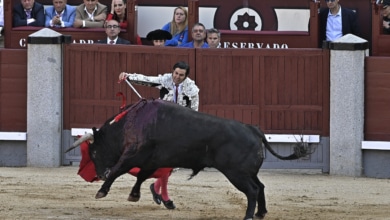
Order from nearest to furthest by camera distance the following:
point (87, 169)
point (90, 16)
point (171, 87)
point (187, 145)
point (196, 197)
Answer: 1. point (187, 145)
2. point (87, 169)
3. point (171, 87)
4. point (196, 197)
5. point (90, 16)

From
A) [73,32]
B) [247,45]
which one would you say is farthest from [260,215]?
[73,32]

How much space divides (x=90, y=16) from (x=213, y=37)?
4.97ft

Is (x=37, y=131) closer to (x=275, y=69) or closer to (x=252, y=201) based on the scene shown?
(x=275, y=69)

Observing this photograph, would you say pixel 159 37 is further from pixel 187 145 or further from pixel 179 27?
pixel 187 145

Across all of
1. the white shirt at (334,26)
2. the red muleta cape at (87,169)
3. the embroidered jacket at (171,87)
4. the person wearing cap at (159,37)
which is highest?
the white shirt at (334,26)

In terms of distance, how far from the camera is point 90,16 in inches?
594

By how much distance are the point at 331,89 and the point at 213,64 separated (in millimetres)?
1230

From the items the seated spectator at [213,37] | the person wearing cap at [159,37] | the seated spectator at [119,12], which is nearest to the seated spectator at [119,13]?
the seated spectator at [119,12]

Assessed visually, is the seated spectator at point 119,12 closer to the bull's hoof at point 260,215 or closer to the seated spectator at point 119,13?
the seated spectator at point 119,13

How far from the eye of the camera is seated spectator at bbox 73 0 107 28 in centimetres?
1502

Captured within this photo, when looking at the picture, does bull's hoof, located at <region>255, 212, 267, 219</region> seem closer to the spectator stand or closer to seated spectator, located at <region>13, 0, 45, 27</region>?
the spectator stand

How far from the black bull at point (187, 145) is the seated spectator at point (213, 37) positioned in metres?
3.48

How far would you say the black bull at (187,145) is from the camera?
1069 centimetres

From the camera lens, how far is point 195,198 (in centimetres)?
1232
